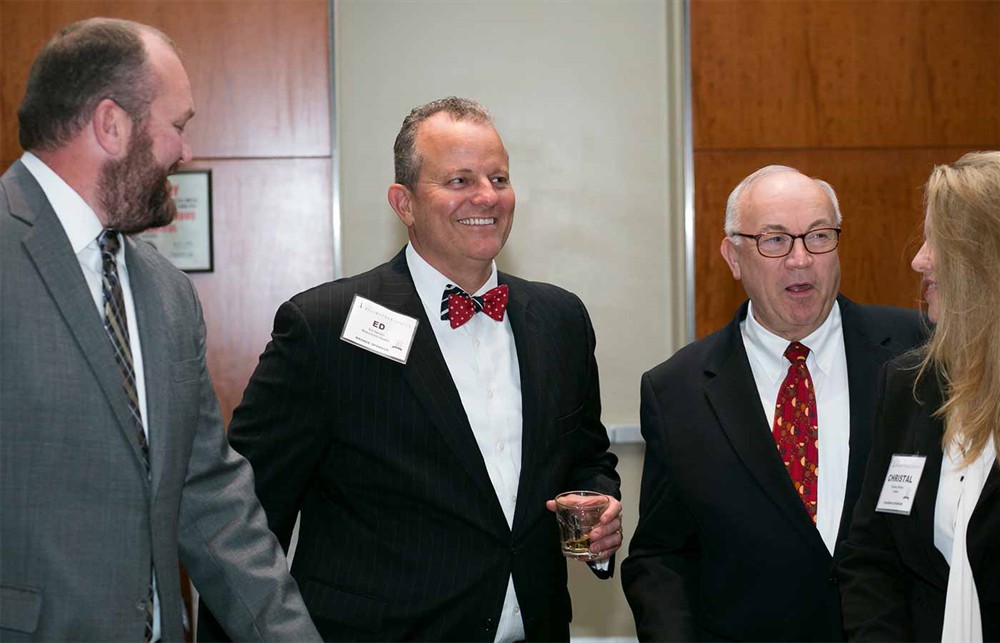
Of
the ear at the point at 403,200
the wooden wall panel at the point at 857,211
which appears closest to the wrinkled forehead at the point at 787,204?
the ear at the point at 403,200

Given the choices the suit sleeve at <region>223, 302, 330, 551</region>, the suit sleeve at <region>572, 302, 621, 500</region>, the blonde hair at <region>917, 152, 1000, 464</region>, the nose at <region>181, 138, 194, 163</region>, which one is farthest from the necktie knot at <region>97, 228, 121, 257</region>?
the blonde hair at <region>917, 152, 1000, 464</region>

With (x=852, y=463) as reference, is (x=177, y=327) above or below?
above

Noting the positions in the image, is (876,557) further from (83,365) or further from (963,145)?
(963,145)

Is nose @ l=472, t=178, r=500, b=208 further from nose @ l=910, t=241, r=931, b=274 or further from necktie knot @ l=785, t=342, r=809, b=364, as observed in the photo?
nose @ l=910, t=241, r=931, b=274

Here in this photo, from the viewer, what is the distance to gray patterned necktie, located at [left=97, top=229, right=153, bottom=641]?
1.90 m

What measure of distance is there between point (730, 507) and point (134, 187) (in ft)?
5.15

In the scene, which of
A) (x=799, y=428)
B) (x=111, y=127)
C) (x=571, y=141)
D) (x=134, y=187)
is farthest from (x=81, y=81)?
(x=571, y=141)

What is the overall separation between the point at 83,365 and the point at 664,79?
3804 millimetres

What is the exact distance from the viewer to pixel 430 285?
106 inches

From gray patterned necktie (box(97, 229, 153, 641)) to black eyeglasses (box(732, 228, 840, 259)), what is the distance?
63.4 inches

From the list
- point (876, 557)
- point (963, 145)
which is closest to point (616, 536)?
point (876, 557)

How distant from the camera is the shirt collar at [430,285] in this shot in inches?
105

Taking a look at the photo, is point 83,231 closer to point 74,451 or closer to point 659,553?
point 74,451

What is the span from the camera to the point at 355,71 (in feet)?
16.2
